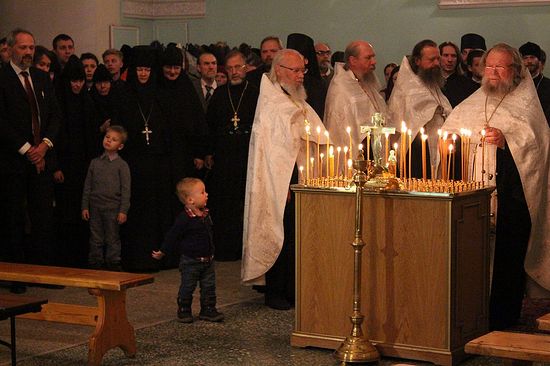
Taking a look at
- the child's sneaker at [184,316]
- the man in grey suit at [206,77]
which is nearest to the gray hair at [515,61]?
the child's sneaker at [184,316]

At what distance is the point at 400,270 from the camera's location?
727 cm

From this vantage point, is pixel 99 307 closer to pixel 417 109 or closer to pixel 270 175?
pixel 270 175

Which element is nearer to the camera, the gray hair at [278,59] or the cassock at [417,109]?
Answer: the gray hair at [278,59]

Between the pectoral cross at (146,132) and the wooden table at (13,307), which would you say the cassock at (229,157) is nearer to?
the pectoral cross at (146,132)

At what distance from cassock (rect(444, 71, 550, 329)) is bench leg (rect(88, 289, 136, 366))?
8.66 feet

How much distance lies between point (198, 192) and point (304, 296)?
3.90 ft

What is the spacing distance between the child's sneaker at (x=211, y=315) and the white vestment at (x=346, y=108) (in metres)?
1.78

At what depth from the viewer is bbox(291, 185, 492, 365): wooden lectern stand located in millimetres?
7152

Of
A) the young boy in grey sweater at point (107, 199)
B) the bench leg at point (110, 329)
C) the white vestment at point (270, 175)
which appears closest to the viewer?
the bench leg at point (110, 329)

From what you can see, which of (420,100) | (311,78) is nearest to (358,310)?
(420,100)

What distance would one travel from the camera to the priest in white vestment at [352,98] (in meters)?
9.38

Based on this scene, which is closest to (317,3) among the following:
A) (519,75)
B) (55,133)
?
(55,133)

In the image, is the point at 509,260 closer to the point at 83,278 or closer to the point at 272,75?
the point at 272,75

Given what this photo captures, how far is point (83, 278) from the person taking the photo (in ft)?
23.8
